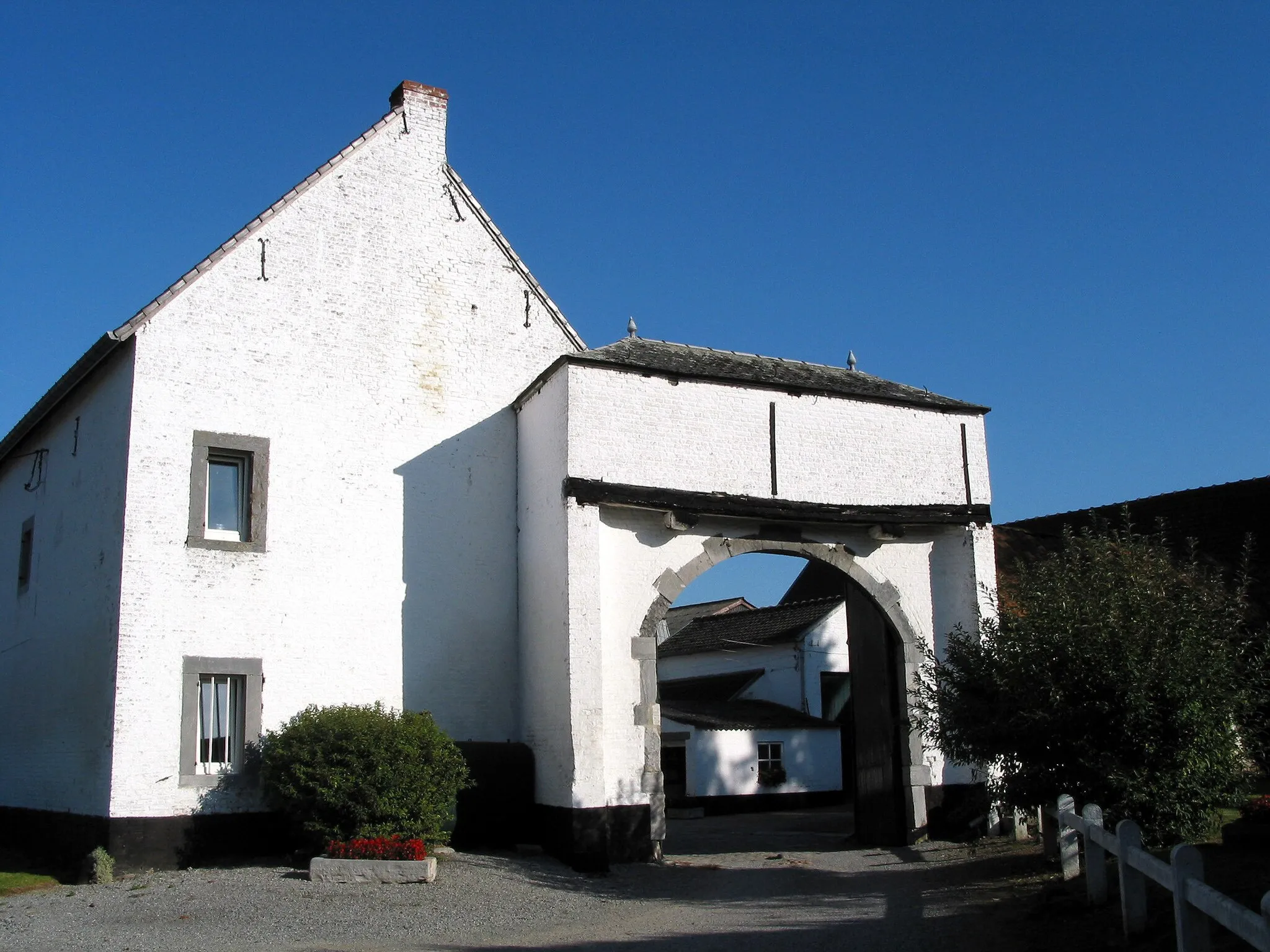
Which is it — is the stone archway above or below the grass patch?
above

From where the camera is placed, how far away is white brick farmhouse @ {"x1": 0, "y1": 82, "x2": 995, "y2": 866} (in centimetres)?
1412

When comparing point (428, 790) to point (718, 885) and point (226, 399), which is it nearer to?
point (718, 885)

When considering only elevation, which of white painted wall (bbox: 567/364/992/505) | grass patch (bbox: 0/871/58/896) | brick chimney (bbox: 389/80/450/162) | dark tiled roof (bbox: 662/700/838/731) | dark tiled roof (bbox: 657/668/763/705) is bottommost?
grass patch (bbox: 0/871/58/896)

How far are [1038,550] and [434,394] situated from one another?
1264 cm

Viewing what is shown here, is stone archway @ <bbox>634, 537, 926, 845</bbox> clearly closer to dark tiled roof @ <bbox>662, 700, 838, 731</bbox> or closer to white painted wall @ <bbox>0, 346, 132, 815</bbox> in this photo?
white painted wall @ <bbox>0, 346, 132, 815</bbox>

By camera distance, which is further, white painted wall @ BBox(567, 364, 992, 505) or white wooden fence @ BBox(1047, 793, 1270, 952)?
white painted wall @ BBox(567, 364, 992, 505)

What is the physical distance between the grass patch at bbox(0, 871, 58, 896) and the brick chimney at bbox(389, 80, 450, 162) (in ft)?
34.8

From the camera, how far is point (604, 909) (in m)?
11.3

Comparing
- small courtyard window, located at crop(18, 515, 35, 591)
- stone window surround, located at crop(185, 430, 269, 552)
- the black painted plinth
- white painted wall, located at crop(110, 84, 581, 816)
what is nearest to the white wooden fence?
the black painted plinth

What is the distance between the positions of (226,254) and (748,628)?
21.5 m

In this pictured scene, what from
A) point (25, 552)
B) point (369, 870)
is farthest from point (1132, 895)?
point (25, 552)

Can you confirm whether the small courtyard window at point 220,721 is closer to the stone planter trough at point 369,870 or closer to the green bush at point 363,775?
the green bush at point 363,775

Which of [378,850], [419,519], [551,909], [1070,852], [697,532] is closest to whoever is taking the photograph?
[1070,852]

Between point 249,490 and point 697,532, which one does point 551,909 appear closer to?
point 697,532
